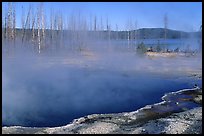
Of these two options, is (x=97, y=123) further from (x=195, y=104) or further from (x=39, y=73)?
(x=39, y=73)

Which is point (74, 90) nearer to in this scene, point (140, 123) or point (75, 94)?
point (75, 94)

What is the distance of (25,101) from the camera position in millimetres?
11883

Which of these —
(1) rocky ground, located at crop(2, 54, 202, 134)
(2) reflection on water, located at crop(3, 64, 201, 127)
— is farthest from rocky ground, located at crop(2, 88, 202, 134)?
(2) reflection on water, located at crop(3, 64, 201, 127)

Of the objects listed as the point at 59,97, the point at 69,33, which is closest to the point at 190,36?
the point at 69,33

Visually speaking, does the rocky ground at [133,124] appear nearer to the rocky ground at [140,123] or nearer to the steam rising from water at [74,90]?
the rocky ground at [140,123]

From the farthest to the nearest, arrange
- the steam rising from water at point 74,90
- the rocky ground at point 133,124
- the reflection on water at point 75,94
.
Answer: the steam rising from water at point 74,90 < the reflection on water at point 75,94 < the rocky ground at point 133,124

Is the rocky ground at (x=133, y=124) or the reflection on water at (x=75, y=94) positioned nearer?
the rocky ground at (x=133, y=124)

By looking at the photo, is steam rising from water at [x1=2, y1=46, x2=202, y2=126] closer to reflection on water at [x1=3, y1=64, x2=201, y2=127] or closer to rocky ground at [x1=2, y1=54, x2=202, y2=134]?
reflection on water at [x1=3, y1=64, x2=201, y2=127]

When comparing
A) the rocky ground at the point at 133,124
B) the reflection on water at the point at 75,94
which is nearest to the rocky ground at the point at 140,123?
the rocky ground at the point at 133,124

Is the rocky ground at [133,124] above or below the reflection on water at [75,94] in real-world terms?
below

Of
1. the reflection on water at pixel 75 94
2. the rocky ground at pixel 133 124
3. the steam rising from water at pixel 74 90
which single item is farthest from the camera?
the steam rising from water at pixel 74 90

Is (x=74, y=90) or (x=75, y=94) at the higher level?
(x=74, y=90)

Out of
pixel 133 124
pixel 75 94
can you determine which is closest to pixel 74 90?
pixel 75 94

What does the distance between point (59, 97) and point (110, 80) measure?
445 cm
